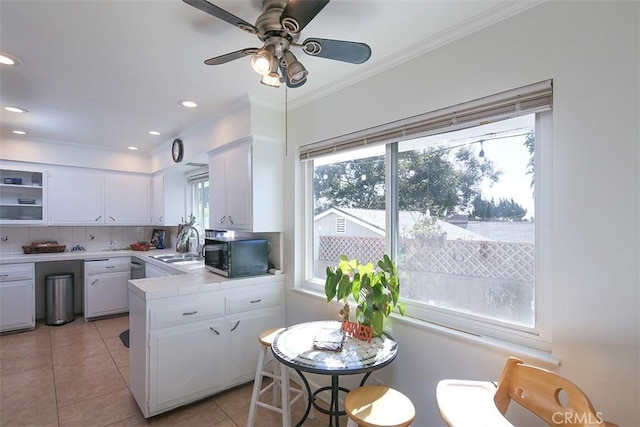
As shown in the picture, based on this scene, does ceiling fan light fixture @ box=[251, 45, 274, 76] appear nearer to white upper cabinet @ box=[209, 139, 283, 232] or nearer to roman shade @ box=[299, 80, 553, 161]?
roman shade @ box=[299, 80, 553, 161]

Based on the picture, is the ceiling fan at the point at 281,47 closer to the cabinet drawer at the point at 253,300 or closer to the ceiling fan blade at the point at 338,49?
the ceiling fan blade at the point at 338,49

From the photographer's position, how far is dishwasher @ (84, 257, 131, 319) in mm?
4195

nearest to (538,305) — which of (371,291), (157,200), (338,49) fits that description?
(371,291)

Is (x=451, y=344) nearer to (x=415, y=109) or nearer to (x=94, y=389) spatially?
(x=415, y=109)

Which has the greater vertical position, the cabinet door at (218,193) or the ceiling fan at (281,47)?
the ceiling fan at (281,47)

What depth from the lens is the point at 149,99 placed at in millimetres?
2615

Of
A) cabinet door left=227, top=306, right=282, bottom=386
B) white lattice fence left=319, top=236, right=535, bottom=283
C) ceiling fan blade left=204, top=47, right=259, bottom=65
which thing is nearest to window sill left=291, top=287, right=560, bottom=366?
white lattice fence left=319, top=236, right=535, bottom=283

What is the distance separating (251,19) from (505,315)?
6.52 feet

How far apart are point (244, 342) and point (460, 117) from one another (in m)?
2.28

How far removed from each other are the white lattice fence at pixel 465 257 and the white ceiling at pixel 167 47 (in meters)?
1.13

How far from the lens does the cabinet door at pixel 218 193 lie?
118 inches

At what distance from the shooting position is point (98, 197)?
451cm

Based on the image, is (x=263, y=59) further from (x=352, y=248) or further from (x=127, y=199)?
(x=127, y=199)

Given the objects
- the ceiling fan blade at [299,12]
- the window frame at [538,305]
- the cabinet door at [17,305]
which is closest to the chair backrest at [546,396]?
the window frame at [538,305]
